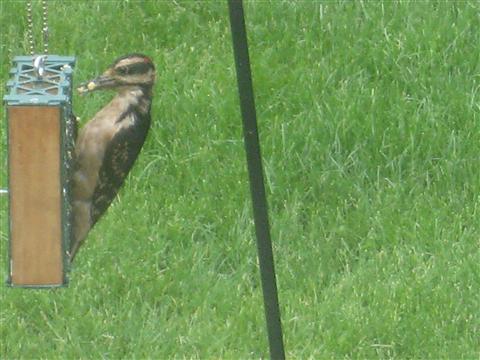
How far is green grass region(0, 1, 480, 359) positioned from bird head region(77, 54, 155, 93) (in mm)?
1870

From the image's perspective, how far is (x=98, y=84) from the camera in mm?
3600

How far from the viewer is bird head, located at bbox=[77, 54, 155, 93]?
3635mm

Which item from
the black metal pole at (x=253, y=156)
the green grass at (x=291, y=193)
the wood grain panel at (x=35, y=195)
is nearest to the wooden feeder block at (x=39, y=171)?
the wood grain panel at (x=35, y=195)

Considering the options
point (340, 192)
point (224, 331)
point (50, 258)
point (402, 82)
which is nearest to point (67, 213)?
point (50, 258)

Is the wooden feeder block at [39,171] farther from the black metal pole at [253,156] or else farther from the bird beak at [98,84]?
the black metal pole at [253,156]

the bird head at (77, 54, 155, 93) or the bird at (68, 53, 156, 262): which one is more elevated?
the bird head at (77, 54, 155, 93)

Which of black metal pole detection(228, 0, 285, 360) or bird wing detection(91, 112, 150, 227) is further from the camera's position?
bird wing detection(91, 112, 150, 227)

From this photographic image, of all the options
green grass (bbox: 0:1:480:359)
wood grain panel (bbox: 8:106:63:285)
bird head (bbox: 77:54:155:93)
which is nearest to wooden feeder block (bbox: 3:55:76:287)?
wood grain panel (bbox: 8:106:63:285)

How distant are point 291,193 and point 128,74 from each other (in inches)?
101

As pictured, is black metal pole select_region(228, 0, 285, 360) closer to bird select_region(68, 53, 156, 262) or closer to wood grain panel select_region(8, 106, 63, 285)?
bird select_region(68, 53, 156, 262)

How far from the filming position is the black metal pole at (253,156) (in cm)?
346

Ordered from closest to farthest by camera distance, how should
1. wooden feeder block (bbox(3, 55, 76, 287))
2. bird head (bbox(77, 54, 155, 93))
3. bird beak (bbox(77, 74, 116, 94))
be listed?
wooden feeder block (bbox(3, 55, 76, 287)) < bird beak (bbox(77, 74, 116, 94)) < bird head (bbox(77, 54, 155, 93))

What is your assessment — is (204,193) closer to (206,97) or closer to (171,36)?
(206,97)

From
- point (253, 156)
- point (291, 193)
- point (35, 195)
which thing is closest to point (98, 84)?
point (35, 195)
